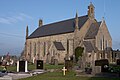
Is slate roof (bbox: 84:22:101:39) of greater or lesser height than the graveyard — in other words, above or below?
above

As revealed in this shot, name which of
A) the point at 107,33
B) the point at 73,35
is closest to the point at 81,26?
the point at 73,35

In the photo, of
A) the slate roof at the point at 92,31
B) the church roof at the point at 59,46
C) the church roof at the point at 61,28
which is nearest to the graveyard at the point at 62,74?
the slate roof at the point at 92,31

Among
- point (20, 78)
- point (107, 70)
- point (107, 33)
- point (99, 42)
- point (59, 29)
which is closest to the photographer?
point (20, 78)

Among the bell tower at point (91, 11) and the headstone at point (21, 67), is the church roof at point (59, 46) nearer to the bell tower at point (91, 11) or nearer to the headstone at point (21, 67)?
the bell tower at point (91, 11)

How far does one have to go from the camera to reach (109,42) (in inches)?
2341

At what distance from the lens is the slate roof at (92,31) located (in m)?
56.4

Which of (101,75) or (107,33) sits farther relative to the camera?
(107,33)

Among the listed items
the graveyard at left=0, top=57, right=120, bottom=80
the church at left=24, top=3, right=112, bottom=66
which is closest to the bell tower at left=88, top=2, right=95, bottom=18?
the church at left=24, top=3, right=112, bottom=66

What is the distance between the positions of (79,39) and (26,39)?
29.8 meters

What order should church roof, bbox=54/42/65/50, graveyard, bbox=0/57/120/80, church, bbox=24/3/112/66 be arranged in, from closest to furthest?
graveyard, bbox=0/57/120/80, church, bbox=24/3/112/66, church roof, bbox=54/42/65/50

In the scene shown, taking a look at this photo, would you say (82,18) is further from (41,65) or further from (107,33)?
(41,65)

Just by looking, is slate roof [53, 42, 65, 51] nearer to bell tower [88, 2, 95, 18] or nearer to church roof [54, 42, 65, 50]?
church roof [54, 42, 65, 50]

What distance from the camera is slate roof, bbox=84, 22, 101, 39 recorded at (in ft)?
185

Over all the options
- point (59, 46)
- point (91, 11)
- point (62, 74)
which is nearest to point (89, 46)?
point (59, 46)
